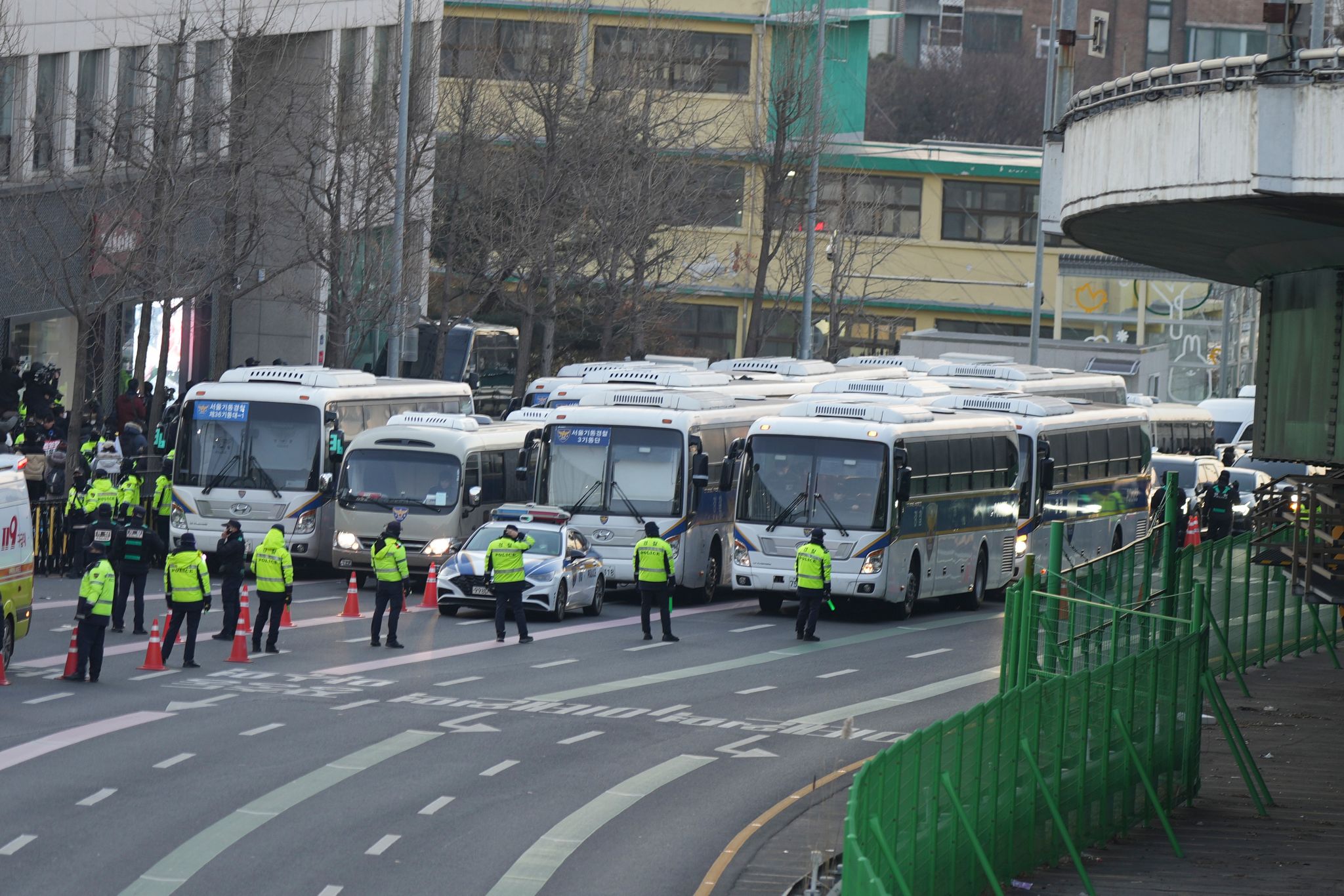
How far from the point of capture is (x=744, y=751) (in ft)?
67.2

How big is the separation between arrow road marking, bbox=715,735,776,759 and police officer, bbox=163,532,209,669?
648cm

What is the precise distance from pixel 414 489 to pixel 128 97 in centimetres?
1408

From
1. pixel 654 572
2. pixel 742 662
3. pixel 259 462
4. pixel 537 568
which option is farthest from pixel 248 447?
pixel 742 662

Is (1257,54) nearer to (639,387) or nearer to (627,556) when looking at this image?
(627,556)

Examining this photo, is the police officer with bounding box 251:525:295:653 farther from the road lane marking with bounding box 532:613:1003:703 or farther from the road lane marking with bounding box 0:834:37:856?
the road lane marking with bounding box 0:834:37:856

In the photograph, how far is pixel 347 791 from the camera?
17641 mm

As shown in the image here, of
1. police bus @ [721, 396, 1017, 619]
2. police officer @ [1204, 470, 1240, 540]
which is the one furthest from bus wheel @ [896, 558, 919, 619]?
police officer @ [1204, 470, 1240, 540]

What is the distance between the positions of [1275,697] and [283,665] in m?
12.4

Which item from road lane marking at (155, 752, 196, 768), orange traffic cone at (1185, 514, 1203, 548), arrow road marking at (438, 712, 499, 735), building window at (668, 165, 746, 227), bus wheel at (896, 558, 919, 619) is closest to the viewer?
road lane marking at (155, 752, 196, 768)

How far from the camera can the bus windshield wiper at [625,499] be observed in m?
31.9

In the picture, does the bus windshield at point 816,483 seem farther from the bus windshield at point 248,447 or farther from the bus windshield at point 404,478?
the bus windshield at point 248,447

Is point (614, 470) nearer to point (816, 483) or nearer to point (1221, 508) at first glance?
point (816, 483)

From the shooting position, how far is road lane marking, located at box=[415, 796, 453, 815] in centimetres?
A: 1705

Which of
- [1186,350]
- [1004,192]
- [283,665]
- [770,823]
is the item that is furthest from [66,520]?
[1186,350]
